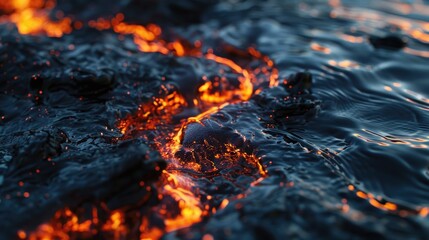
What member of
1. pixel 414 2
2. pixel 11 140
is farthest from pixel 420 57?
pixel 11 140

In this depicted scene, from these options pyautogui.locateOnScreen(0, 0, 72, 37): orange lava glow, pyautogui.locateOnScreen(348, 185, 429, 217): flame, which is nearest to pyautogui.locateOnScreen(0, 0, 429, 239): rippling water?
pyautogui.locateOnScreen(348, 185, 429, 217): flame

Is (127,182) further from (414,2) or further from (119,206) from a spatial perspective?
(414,2)

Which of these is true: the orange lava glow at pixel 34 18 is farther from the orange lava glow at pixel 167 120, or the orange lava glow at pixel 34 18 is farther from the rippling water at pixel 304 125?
the rippling water at pixel 304 125

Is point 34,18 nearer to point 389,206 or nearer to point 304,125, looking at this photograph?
point 304,125

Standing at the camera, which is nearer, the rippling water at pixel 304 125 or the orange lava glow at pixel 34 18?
the rippling water at pixel 304 125

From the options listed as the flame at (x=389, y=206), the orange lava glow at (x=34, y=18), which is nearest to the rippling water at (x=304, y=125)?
the flame at (x=389, y=206)

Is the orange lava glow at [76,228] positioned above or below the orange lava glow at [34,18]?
below

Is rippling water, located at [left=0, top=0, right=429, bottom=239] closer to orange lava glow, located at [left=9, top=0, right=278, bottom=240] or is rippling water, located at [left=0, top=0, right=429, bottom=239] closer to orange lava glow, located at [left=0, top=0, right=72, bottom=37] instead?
orange lava glow, located at [left=9, top=0, right=278, bottom=240]
